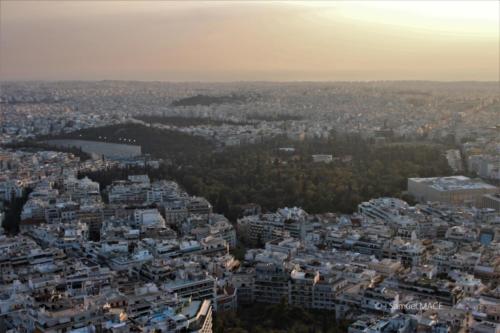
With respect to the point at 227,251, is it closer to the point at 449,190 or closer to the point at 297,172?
the point at 449,190

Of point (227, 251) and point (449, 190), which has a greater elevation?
point (449, 190)

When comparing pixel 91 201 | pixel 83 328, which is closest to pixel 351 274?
pixel 83 328

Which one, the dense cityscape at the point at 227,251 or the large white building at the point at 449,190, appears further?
the large white building at the point at 449,190

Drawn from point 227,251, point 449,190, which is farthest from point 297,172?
point 227,251

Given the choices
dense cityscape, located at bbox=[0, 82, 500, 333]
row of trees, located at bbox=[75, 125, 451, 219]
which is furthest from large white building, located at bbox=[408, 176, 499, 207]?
row of trees, located at bbox=[75, 125, 451, 219]

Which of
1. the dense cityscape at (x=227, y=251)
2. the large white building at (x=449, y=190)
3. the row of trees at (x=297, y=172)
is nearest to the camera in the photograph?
the dense cityscape at (x=227, y=251)

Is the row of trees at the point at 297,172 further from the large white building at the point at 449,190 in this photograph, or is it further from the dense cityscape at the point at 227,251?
the large white building at the point at 449,190

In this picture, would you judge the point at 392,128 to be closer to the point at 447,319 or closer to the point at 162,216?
the point at 162,216

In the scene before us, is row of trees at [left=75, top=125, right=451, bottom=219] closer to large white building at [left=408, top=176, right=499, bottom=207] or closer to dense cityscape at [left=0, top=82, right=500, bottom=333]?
dense cityscape at [left=0, top=82, right=500, bottom=333]

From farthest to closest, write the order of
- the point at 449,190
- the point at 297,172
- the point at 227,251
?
the point at 297,172, the point at 449,190, the point at 227,251

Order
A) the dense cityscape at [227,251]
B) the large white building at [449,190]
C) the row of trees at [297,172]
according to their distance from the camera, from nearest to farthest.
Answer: the dense cityscape at [227,251]
the row of trees at [297,172]
the large white building at [449,190]

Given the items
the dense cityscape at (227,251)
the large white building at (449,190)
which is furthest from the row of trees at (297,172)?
the large white building at (449,190)
